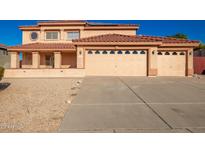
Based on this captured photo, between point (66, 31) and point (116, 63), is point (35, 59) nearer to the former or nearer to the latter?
point (66, 31)

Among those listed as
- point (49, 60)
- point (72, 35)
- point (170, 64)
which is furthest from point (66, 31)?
point (170, 64)

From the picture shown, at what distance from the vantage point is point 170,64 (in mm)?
18719

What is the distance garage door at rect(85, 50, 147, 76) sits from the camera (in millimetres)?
17672

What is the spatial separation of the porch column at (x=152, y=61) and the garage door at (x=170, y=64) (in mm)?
1212

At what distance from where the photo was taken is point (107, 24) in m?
23.9

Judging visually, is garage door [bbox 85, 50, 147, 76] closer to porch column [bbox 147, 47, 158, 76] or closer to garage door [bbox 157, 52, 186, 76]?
porch column [bbox 147, 47, 158, 76]

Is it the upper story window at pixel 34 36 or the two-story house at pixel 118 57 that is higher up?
the upper story window at pixel 34 36

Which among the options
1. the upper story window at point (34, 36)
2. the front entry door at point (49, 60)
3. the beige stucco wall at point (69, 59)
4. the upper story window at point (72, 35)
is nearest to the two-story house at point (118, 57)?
the beige stucco wall at point (69, 59)

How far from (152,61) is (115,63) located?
3805mm

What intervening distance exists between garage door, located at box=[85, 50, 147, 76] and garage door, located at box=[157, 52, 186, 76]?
211cm

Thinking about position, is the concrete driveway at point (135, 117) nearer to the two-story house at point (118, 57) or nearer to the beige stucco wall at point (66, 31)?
the two-story house at point (118, 57)

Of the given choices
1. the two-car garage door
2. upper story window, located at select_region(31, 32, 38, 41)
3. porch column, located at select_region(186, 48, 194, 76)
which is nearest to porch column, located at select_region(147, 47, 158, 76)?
the two-car garage door

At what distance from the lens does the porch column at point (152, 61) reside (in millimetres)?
17547
